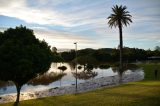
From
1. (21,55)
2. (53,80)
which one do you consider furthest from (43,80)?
(21,55)

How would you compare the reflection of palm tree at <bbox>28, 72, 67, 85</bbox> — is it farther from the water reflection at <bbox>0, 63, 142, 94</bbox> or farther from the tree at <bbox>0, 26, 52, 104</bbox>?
the tree at <bbox>0, 26, 52, 104</bbox>

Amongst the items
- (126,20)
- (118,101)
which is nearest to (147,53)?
(126,20)

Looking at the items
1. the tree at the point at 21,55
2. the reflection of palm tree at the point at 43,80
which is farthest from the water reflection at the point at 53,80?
the tree at the point at 21,55

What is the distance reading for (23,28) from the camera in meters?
29.3

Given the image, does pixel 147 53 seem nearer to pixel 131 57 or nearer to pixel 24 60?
pixel 131 57

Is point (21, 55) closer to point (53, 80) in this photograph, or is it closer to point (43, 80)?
point (43, 80)

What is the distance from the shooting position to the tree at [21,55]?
Result: 87.7ft

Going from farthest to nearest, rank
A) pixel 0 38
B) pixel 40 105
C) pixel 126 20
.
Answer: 1. pixel 126 20
2. pixel 40 105
3. pixel 0 38

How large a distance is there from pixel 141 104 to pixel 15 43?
43.1 feet

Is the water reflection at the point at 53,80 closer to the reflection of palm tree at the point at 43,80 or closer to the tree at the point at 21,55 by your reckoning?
the reflection of palm tree at the point at 43,80

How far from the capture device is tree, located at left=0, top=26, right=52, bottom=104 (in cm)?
2672

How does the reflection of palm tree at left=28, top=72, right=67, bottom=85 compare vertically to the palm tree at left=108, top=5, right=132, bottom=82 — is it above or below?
below

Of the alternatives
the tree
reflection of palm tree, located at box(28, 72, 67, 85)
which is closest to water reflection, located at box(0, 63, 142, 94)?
reflection of palm tree, located at box(28, 72, 67, 85)

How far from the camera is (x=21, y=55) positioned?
88.8ft
